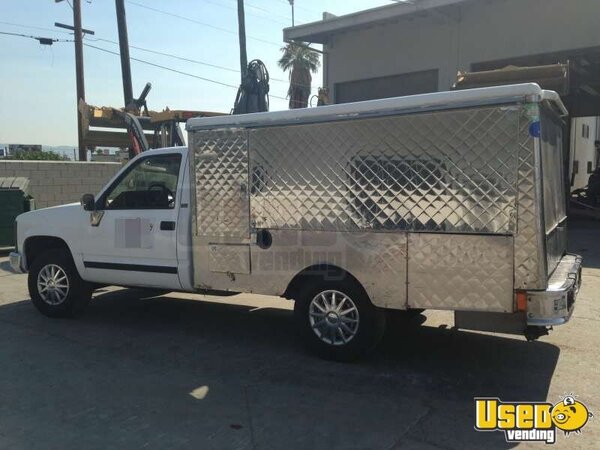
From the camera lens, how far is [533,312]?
4.26m

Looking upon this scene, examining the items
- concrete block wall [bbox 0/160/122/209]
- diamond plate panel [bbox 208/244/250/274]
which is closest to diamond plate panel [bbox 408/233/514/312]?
diamond plate panel [bbox 208/244/250/274]

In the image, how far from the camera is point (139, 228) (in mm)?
6059

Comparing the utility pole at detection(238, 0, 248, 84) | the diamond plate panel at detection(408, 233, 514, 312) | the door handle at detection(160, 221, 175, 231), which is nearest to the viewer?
the diamond plate panel at detection(408, 233, 514, 312)

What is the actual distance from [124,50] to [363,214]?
14.5 meters

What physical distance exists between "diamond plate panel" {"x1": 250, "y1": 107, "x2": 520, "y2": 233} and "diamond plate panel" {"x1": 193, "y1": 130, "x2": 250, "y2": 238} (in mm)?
129

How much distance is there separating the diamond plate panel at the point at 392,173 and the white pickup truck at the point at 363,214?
0.01 m

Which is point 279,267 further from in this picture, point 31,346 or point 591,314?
point 591,314

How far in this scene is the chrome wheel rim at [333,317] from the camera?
16.3 feet

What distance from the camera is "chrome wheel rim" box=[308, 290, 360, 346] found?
497 cm

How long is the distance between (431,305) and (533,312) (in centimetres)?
77

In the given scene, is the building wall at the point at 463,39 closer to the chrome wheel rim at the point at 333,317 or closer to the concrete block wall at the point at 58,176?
the concrete block wall at the point at 58,176

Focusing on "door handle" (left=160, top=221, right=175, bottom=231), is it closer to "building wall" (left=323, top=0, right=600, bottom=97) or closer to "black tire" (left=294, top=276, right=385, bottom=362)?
"black tire" (left=294, top=276, right=385, bottom=362)

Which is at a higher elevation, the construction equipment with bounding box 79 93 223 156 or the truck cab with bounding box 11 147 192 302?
the construction equipment with bounding box 79 93 223 156

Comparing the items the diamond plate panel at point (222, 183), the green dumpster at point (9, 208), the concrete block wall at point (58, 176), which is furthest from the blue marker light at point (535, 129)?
the concrete block wall at point (58, 176)
